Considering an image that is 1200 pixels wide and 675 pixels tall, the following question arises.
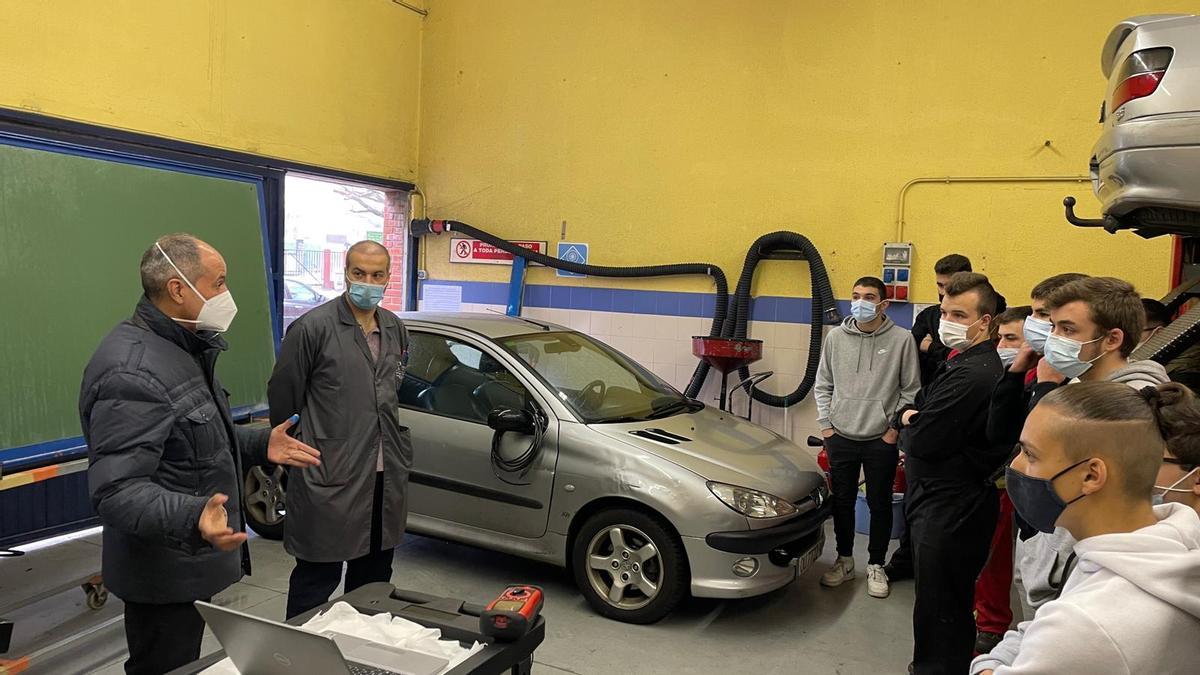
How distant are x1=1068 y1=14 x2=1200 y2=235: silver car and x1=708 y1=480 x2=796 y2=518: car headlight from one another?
193cm

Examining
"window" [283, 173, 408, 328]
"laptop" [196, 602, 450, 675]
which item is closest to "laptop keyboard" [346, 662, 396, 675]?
"laptop" [196, 602, 450, 675]

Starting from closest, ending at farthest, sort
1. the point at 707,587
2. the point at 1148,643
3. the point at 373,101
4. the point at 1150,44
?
the point at 1148,643, the point at 1150,44, the point at 707,587, the point at 373,101

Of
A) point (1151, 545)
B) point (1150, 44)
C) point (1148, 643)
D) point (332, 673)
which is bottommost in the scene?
point (332, 673)

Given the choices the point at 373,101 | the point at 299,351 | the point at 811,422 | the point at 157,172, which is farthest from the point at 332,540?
the point at 373,101

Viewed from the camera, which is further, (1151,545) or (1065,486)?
(1065,486)

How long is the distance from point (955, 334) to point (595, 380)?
2.08m

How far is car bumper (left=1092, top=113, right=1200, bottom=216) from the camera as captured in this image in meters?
2.98

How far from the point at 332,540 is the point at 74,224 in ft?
7.21

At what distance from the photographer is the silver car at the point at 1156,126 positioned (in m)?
2.99

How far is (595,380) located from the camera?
16.0 ft

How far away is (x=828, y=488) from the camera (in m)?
4.70

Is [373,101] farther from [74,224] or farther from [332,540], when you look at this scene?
[332,540]

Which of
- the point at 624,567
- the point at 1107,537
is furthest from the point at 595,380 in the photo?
the point at 1107,537

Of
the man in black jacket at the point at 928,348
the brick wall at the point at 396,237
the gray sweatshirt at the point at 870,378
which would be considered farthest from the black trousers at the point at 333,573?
the brick wall at the point at 396,237
